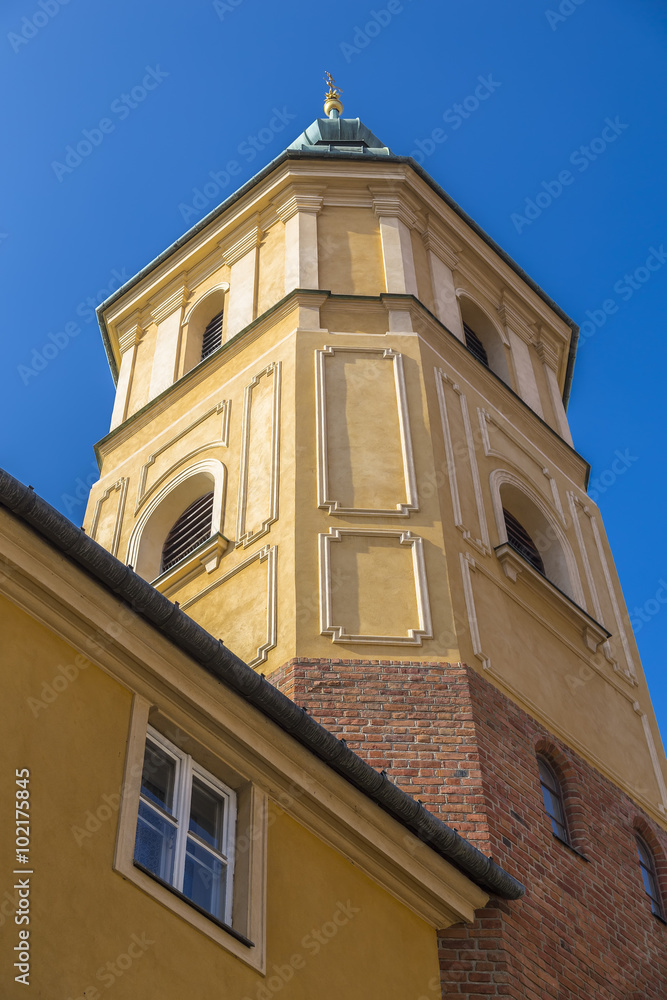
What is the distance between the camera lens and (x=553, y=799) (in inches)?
543

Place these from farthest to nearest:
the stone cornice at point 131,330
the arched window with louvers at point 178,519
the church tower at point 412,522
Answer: the stone cornice at point 131,330 → the arched window with louvers at point 178,519 → the church tower at point 412,522

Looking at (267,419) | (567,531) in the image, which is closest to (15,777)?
(267,419)

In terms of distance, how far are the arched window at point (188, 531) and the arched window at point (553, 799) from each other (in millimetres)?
5345

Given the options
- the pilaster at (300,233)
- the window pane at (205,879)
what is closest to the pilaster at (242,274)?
the pilaster at (300,233)

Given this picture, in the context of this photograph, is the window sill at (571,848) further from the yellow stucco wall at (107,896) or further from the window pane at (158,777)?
the window pane at (158,777)

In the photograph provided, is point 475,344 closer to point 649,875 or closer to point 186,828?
point 649,875

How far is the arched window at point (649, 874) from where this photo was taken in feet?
45.3

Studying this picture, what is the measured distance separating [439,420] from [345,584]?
137 inches

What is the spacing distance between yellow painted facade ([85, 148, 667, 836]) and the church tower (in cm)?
4

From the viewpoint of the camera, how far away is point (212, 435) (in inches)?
714

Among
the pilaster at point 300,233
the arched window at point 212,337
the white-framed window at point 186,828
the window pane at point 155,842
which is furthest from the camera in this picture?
the arched window at point 212,337

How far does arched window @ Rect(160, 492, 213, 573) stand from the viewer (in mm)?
17219

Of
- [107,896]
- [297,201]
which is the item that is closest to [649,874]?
[107,896]

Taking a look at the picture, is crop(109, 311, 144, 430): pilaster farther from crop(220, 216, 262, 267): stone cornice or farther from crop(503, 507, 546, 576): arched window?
crop(503, 507, 546, 576): arched window
